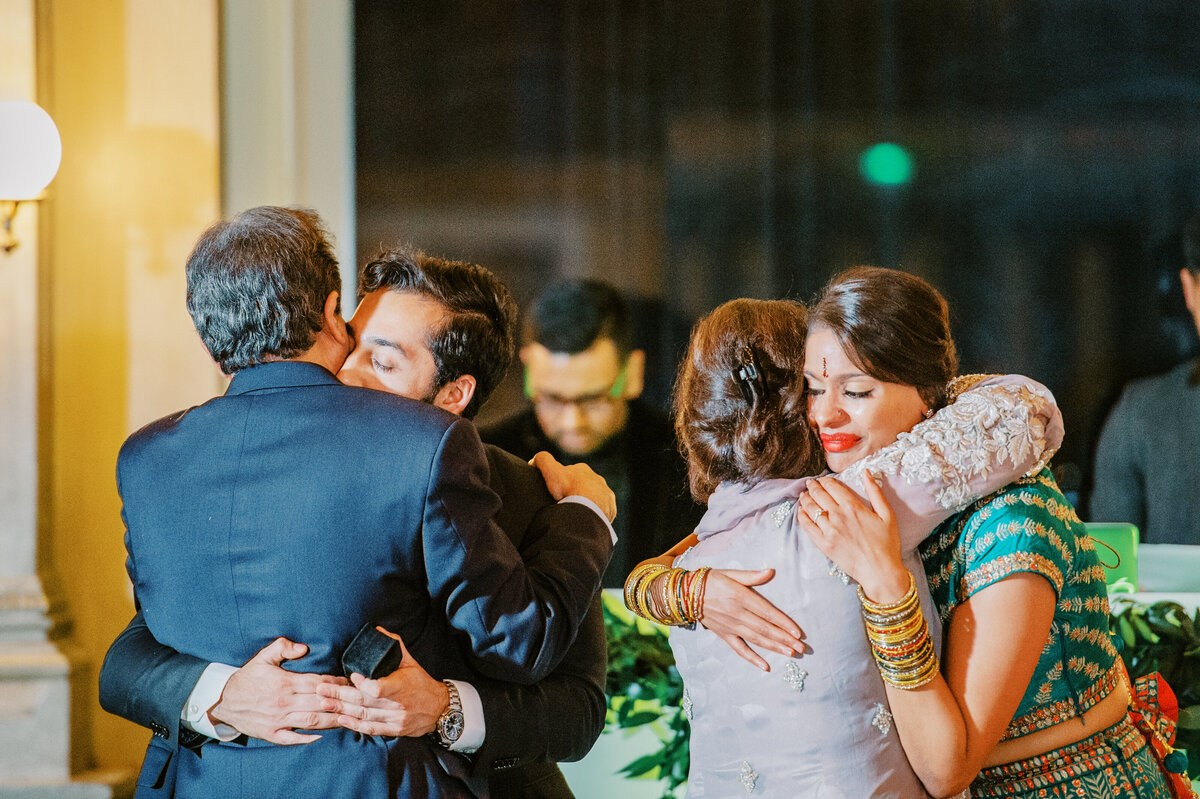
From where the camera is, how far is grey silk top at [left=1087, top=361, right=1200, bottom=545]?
140 inches

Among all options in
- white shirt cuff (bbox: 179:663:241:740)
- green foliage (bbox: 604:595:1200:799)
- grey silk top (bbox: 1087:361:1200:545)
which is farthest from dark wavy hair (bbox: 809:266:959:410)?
grey silk top (bbox: 1087:361:1200:545)

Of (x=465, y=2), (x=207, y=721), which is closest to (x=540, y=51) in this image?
(x=465, y=2)

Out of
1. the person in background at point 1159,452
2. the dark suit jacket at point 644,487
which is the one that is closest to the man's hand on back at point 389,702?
the dark suit jacket at point 644,487

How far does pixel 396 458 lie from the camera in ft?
4.42

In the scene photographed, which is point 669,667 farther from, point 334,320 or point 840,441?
point 334,320

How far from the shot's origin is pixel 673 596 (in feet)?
5.11

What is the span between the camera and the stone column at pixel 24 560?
326 centimetres

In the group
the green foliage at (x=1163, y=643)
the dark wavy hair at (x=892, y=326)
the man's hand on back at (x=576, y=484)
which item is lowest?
the green foliage at (x=1163, y=643)

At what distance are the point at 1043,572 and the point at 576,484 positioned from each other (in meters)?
0.72

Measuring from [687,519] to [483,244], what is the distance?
47.8 inches

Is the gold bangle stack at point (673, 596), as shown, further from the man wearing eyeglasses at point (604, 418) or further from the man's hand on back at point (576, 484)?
the man wearing eyeglasses at point (604, 418)

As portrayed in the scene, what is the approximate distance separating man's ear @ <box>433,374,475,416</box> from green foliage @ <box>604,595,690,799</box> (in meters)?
1.92

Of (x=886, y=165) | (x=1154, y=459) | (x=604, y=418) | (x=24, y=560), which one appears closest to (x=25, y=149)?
(x=24, y=560)

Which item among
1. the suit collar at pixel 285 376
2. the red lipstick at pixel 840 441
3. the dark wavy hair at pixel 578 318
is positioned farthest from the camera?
the dark wavy hair at pixel 578 318
